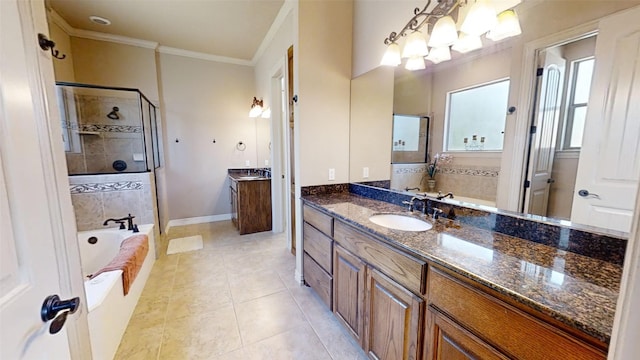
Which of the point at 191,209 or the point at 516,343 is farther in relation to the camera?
the point at 191,209

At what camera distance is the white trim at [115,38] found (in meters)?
3.24

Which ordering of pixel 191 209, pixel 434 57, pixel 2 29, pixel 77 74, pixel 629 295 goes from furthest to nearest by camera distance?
pixel 191 209, pixel 77 74, pixel 434 57, pixel 2 29, pixel 629 295

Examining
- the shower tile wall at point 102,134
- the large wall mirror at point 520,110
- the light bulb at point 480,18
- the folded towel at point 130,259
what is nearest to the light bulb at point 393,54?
the large wall mirror at point 520,110

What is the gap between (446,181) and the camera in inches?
66.8

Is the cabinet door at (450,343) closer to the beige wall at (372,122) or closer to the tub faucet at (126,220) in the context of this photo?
the beige wall at (372,122)

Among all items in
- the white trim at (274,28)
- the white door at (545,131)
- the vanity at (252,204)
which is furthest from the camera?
the vanity at (252,204)

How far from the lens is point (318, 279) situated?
2.06m

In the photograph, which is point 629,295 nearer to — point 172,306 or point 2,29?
point 2,29

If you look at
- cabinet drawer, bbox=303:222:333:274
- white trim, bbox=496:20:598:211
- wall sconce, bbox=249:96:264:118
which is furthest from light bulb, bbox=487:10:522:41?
wall sconce, bbox=249:96:264:118

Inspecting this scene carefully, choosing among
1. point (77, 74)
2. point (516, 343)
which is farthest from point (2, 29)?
point (77, 74)

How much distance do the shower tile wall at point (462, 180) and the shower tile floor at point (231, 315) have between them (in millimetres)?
1243

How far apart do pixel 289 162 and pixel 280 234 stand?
134 cm

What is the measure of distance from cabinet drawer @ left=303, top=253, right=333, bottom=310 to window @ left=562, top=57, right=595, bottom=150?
1630mm

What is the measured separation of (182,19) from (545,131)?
3.68 meters
